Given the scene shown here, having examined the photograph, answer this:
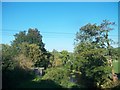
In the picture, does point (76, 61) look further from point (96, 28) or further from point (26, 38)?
point (26, 38)

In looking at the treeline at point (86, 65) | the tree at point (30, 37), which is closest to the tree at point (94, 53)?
the treeline at point (86, 65)

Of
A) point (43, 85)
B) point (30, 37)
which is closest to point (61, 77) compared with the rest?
point (43, 85)

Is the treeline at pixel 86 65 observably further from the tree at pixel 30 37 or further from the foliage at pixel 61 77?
the tree at pixel 30 37

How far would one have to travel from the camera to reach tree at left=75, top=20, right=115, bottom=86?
1096 cm

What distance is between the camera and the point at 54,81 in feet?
36.9

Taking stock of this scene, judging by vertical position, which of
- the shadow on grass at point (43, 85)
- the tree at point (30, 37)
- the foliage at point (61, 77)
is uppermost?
the tree at point (30, 37)

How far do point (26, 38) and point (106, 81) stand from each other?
1275cm

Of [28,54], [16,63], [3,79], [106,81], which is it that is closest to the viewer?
[3,79]

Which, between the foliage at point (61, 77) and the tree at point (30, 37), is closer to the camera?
the foliage at point (61, 77)

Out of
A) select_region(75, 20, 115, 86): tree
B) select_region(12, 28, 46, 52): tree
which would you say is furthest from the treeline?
select_region(12, 28, 46, 52): tree

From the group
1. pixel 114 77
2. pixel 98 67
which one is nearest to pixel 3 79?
pixel 98 67

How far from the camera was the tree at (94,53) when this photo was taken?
10961 millimetres

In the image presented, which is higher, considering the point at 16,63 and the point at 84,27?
the point at 84,27

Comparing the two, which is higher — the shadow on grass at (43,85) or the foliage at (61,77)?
the foliage at (61,77)
